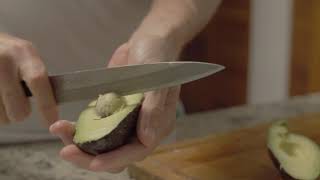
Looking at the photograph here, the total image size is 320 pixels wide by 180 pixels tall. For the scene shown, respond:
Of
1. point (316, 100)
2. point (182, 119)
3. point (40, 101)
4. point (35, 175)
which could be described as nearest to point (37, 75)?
point (40, 101)

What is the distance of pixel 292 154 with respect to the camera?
0.92 m

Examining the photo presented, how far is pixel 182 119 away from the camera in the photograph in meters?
1.17

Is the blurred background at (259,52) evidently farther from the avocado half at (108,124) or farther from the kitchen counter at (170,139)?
the avocado half at (108,124)

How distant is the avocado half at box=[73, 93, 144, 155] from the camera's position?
697mm

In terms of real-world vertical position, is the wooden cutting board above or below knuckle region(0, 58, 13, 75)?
below

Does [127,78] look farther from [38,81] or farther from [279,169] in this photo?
[279,169]

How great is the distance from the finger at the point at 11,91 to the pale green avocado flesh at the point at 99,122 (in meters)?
0.06

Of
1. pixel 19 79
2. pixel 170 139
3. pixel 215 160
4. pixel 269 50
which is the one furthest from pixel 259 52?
pixel 19 79

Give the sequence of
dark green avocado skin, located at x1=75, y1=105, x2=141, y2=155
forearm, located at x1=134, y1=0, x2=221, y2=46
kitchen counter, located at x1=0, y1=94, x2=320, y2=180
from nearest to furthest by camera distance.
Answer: dark green avocado skin, located at x1=75, y1=105, x2=141, y2=155
forearm, located at x1=134, y1=0, x2=221, y2=46
kitchen counter, located at x1=0, y1=94, x2=320, y2=180

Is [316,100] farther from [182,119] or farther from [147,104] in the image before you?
[147,104]

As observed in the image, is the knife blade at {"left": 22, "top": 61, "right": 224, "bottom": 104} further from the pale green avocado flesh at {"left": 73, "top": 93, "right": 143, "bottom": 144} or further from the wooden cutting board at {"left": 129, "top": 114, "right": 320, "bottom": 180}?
the wooden cutting board at {"left": 129, "top": 114, "right": 320, "bottom": 180}

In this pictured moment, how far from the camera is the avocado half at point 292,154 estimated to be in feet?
2.89

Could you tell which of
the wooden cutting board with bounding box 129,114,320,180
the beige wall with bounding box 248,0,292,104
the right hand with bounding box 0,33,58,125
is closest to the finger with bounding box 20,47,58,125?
the right hand with bounding box 0,33,58,125

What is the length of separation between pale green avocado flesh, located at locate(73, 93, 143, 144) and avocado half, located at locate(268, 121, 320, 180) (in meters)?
0.24
